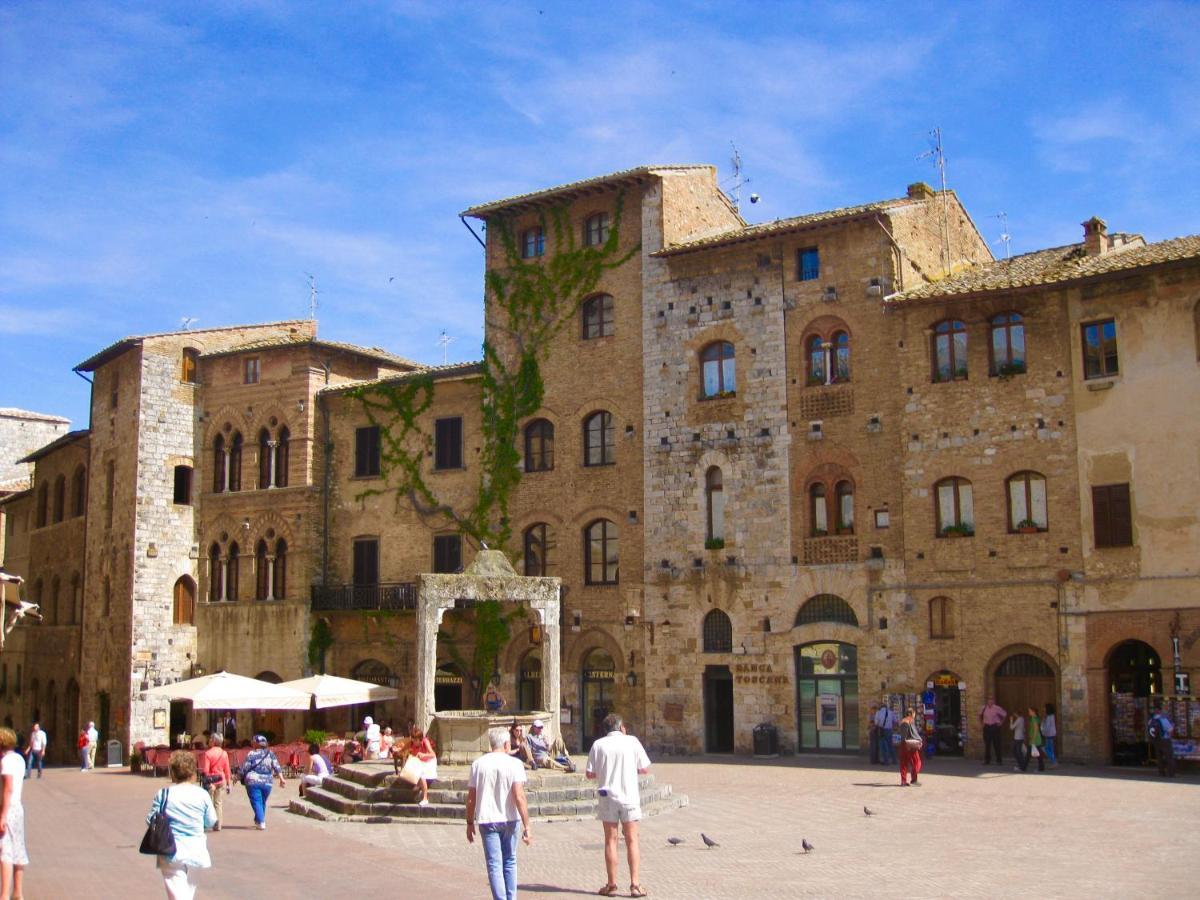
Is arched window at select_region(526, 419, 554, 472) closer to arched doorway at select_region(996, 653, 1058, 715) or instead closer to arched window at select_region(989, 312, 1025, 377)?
arched window at select_region(989, 312, 1025, 377)

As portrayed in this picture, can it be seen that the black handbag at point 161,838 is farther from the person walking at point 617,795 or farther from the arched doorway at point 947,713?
the arched doorway at point 947,713

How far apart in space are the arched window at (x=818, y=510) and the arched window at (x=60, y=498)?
26627 mm

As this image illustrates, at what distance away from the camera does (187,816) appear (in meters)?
9.71

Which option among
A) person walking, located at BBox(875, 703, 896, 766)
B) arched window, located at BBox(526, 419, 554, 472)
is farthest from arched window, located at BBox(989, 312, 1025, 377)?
arched window, located at BBox(526, 419, 554, 472)

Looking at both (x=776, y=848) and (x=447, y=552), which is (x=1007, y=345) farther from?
(x=776, y=848)

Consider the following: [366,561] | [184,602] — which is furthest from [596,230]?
[184,602]

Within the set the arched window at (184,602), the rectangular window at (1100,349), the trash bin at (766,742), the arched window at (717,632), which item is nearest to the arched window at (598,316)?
the arched window at (717,632)

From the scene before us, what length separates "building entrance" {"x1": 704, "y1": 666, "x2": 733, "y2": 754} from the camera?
31.4m

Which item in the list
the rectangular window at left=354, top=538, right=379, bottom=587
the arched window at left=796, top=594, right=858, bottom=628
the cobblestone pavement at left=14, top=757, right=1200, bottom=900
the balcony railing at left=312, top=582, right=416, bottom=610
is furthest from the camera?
the rectangular window at left=354, top=538, right=379, bottom=587

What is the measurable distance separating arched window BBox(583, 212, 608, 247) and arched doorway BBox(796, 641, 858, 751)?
38.8 feet

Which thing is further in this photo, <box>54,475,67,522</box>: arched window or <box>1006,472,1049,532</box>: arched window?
<box>54,475,67,522</box>: arched window

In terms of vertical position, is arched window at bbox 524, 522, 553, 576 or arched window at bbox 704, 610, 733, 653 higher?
arched window at bbox 524, 522, 553, 576

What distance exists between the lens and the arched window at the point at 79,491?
141 ft

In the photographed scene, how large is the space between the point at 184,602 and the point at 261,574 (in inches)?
105
